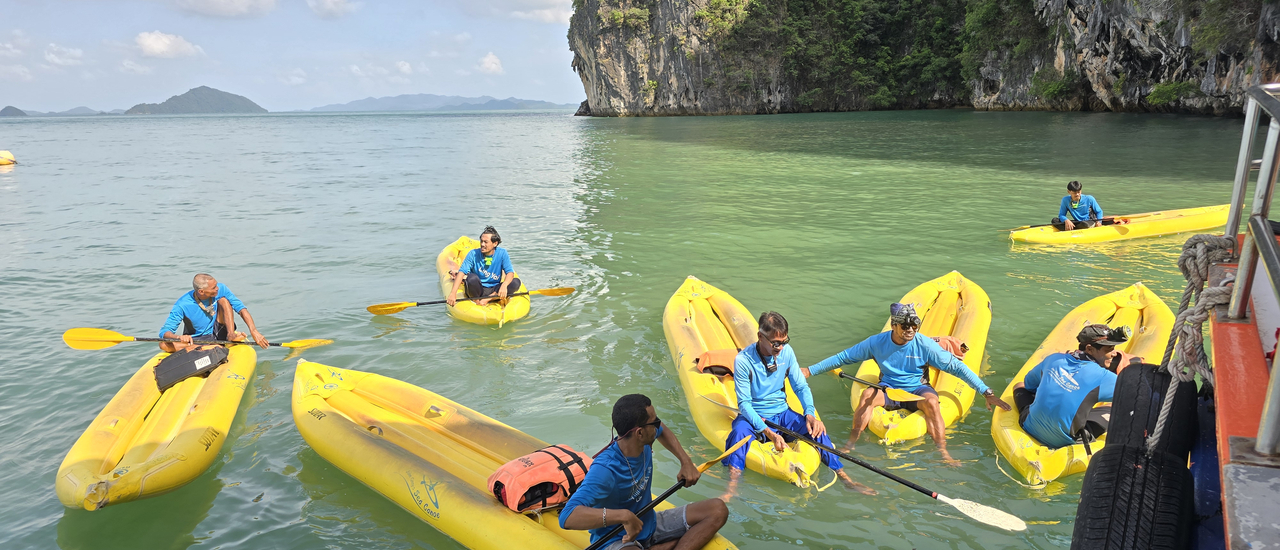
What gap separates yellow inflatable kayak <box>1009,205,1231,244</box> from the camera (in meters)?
10.8

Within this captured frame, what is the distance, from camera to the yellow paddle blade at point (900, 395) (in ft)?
17.5

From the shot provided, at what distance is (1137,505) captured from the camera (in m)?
2.31

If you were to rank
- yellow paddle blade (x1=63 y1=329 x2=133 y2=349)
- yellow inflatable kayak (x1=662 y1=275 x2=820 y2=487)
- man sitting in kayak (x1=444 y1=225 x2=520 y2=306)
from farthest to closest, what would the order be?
man sitting in kayak (x1=444 y1=225 x2=520 y2=306), yellow paddle blade (x1=63 y1=329 x2=133 y2=349), yellow inflatable kayak (x1=662 y1=275 x2=820 y2=487)

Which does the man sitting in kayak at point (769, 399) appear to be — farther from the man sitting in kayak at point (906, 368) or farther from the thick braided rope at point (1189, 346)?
the thick braided rope at point (1189, 346)

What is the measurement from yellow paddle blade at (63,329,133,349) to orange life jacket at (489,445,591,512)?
520cm

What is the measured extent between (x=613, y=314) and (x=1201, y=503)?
6718 millimetres

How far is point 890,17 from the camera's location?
2170 inches

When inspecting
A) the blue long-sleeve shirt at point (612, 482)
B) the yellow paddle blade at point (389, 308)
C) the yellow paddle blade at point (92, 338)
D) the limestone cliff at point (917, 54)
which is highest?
the limestone cliff at point (917, 54)

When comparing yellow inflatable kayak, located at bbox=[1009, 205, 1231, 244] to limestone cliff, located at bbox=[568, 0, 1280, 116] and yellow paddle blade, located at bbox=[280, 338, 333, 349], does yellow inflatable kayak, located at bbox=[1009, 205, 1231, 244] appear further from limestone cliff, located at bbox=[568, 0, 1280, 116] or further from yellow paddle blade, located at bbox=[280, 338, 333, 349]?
limestone cliff, located at bbox=[568, 0, 1280, 116]

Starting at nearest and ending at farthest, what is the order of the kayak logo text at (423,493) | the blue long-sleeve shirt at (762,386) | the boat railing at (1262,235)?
1. the boat railing at (1262,235)
2. the kayak logo text at (423,493)
3. the blue long-sleeve shirt at (762,386)

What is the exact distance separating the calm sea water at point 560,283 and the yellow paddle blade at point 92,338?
0.40m

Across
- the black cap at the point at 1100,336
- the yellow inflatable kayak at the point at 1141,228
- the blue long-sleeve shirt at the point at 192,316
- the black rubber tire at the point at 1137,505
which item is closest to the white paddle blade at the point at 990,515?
the black cap at the point at 1100,336

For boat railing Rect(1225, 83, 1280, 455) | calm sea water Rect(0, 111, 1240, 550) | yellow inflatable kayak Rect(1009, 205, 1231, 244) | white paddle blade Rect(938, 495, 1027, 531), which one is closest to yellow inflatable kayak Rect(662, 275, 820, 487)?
calm sea water Rect(0, 111, 1240, 550)

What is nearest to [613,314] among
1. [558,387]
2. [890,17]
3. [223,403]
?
[558,387]
